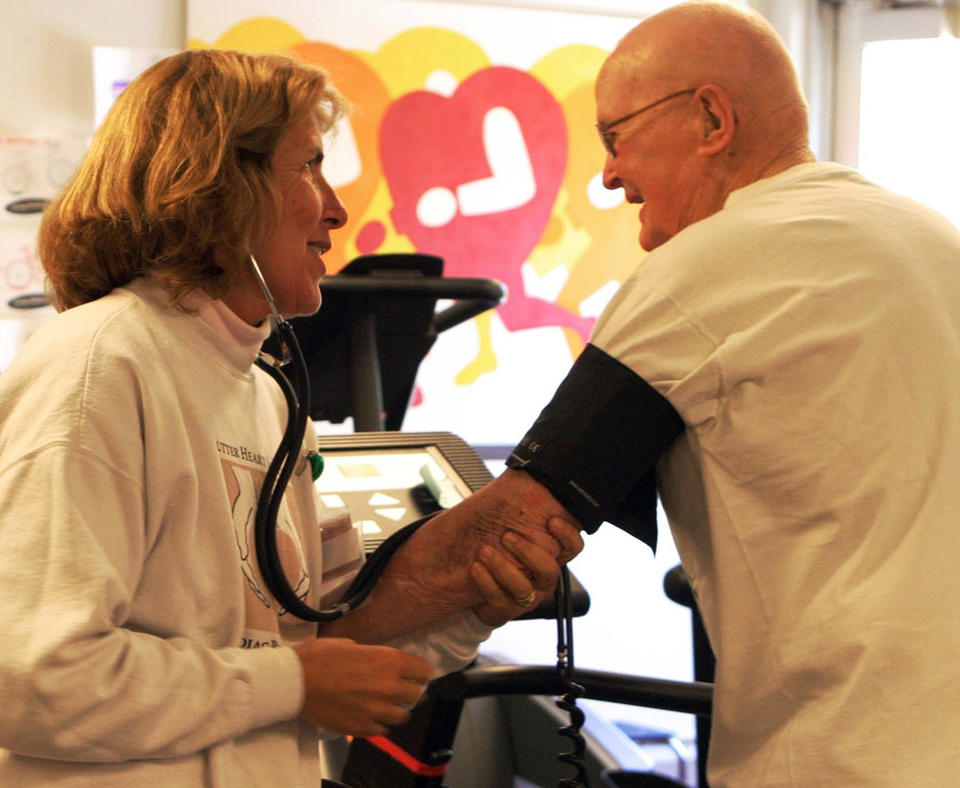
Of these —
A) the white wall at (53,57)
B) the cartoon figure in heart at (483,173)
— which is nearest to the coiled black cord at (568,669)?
the cartoon figure in heart at (483,173)

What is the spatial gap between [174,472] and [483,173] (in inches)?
102

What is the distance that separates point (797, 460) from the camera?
3.64 ft

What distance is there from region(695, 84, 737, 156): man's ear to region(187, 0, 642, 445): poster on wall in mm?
1970

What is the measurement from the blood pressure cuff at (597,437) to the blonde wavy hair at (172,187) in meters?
0.38

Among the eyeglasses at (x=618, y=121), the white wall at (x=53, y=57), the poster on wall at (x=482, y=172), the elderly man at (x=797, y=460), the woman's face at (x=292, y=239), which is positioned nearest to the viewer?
the elderly man at (x=797, y=460)

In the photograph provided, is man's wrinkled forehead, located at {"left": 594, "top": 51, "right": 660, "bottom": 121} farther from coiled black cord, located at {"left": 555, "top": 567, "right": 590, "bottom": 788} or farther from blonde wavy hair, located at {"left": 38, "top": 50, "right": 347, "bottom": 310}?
coiled black cord, located at {"left": 555, "top": 567, "right": 590, "bottom": 788}

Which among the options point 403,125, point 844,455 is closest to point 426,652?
point 844,455

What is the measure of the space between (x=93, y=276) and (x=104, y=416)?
229 millimetres

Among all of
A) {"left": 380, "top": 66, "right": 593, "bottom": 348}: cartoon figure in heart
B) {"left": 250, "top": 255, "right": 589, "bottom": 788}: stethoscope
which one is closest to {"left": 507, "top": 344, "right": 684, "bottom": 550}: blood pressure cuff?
{"left": 250, "top": 255, "right": 589, "bottom": 788}: stethoscope

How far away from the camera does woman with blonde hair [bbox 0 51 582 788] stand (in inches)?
34.5

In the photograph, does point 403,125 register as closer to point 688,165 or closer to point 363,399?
point 363,399

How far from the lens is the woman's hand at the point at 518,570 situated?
4.26ft

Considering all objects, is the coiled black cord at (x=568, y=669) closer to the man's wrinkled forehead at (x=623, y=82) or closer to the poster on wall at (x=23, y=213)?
the man's wrinkled forehead at (x=623, y=82)

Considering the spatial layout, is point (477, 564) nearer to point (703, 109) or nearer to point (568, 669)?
point (568, 669)
